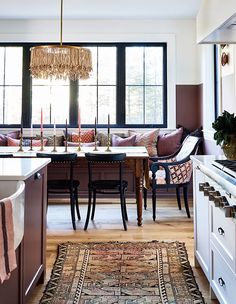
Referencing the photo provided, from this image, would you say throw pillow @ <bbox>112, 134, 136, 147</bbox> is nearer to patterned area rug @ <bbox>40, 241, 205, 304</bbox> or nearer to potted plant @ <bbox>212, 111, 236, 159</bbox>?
patterned area rug @ <bbox>40, 241, 205, 304</bbox>

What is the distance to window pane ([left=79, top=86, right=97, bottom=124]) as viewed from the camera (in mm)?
6086

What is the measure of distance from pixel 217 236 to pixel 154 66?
439 cm

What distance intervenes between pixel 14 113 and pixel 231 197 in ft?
16.3

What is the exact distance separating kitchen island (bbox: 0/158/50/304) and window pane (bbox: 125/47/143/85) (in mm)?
3808

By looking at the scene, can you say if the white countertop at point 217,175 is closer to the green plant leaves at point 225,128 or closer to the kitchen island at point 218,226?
the kitchen island at point 218,226

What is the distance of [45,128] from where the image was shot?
6016 millimetres

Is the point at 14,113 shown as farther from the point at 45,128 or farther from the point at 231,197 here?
the point at 231,197

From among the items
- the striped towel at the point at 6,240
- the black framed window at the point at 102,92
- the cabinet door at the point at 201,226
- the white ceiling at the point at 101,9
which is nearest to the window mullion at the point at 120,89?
the black framed window at the point at 102,92

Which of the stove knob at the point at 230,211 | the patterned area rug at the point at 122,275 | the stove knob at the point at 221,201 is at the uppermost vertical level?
the stove knob at the point at 221,201

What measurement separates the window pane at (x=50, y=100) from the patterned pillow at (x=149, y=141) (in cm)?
128

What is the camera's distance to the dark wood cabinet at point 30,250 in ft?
5.93

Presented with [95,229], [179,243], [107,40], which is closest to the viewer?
[179,243]

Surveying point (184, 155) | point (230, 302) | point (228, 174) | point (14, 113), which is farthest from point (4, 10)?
point (230, 302)

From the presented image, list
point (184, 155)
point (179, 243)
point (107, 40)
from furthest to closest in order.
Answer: point (107, 40), point (184, 155), point (179, 243)
